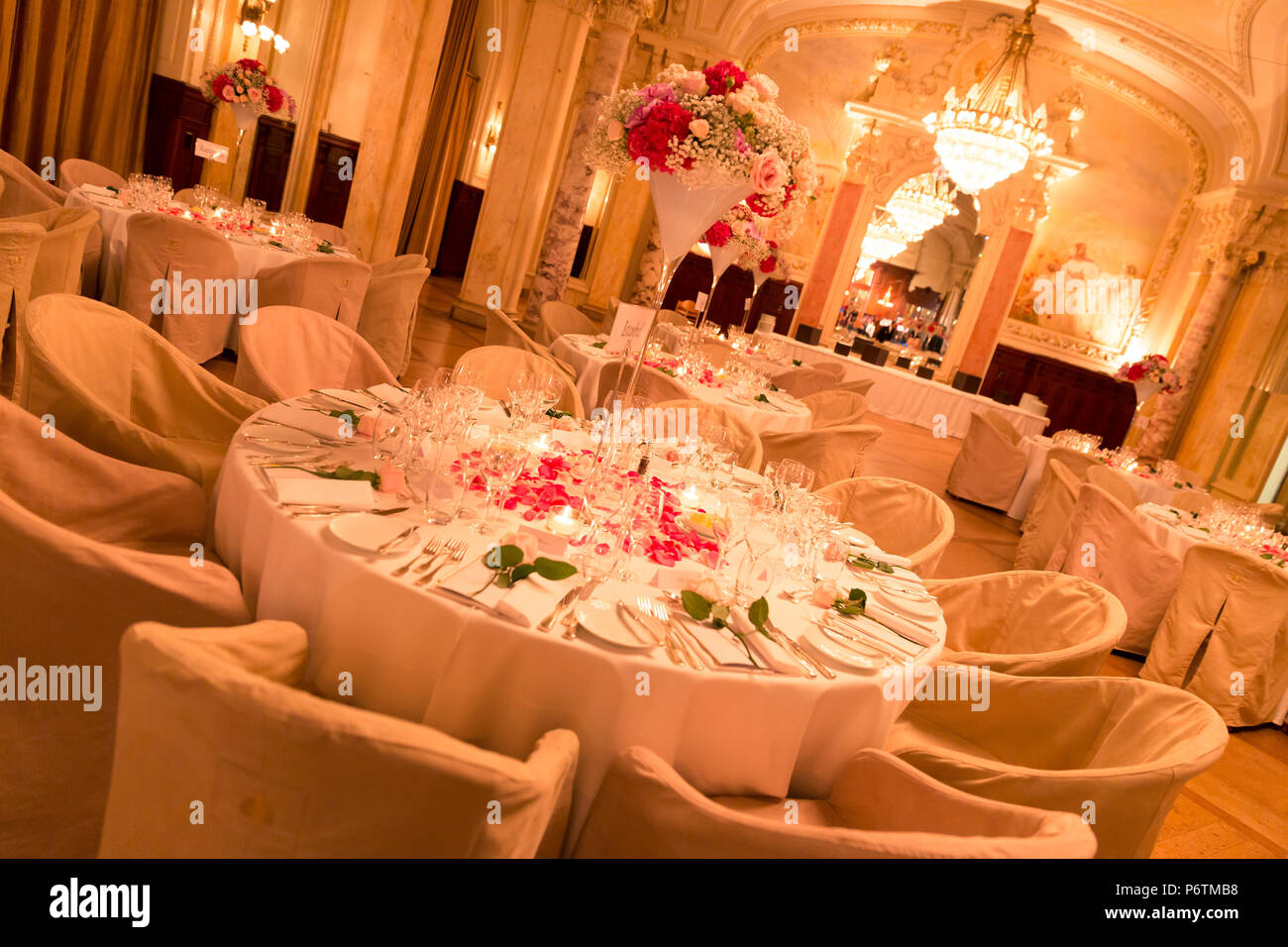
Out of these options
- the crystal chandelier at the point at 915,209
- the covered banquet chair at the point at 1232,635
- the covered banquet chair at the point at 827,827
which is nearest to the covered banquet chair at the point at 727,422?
the covered banquet chair at the point at 827,827

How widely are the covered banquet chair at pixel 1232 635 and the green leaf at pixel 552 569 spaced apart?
3982 millimetres

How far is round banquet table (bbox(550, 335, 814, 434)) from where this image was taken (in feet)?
15.2

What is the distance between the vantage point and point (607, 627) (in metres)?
1.59

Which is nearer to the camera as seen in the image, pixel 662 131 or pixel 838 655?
pixel 838 655

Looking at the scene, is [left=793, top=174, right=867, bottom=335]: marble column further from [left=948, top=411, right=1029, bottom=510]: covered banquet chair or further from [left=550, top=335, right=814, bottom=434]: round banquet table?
[left=550, top=335, right=814, bottom=434]: round banquet table

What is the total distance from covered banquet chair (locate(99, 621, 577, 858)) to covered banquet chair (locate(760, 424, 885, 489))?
3.28 m

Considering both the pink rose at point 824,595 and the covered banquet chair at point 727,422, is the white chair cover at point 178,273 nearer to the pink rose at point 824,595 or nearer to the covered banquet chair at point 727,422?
the covered banquet chair at point 727,422

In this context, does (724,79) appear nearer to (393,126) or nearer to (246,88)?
(246,88)

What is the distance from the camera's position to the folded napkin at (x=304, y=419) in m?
2.20

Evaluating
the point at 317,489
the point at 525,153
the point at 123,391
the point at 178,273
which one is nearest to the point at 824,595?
the point at 317,489

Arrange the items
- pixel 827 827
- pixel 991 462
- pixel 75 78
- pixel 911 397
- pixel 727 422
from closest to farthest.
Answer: pixel 827 827 < pixel 727 422 < pixel 75 78 < pixel 991 462 < pixel 911 397

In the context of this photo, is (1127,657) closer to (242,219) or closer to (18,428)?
(18,428)

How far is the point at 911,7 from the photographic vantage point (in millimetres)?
12117

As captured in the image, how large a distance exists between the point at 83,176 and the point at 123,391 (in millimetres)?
4132
